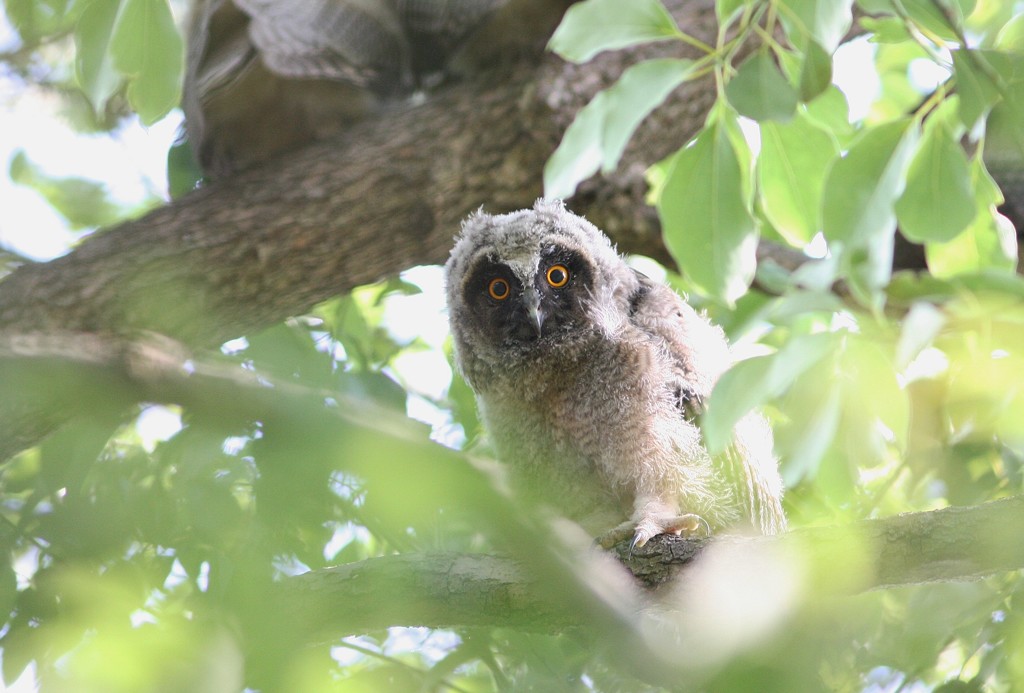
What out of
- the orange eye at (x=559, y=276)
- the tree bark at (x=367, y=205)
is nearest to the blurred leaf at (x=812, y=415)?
the orange eye at (x=559, y=276)

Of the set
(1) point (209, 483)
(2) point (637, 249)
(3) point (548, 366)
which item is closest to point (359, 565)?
(1) point (209, 483)

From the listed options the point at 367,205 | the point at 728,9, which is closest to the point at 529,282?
the point at 367,205

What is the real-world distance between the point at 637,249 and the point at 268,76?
5.24ft

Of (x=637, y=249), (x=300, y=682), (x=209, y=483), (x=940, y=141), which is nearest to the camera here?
(x=300, y=682)

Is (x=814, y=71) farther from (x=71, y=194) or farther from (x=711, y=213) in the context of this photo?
(x=71, y=194)

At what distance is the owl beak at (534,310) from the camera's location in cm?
297

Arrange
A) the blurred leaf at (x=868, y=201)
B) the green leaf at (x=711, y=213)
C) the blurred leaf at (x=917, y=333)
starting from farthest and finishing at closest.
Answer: the green leaf at (x=711, y=213) < the blurred leaf at (x=868, y=201) < the blurred leaf at (x=917, y=333)

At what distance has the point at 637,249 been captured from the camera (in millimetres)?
3912

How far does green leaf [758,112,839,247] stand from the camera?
2170 millimetres

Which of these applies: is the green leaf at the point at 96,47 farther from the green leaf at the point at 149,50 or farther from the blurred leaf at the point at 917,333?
the blurred leaf at the point at 917,333

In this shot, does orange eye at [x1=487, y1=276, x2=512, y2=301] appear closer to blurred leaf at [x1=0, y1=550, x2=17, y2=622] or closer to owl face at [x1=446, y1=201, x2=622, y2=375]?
owl face at [x1=446, y1=201, x2=622, y2=375]

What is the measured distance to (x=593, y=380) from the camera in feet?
9.64

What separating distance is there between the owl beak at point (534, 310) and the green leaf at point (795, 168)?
891 mm

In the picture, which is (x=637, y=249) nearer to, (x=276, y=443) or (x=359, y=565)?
(x=359, y=565)
